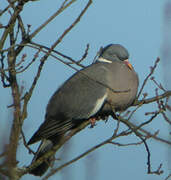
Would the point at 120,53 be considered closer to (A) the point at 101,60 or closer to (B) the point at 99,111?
(A) the point at 101,60

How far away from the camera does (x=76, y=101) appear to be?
16.3 ft

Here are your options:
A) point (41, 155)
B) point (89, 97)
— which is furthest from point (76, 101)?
point (41, 155)

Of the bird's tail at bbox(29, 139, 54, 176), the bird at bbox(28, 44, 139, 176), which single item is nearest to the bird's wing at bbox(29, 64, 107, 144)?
the bird at bbox(28, 44, 139, 176)

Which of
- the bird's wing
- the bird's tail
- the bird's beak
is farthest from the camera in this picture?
the bird's beak

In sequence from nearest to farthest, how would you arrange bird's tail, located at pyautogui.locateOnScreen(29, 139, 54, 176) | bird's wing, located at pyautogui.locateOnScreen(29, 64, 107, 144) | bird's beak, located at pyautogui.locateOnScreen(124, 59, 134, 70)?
bird's tail, located at pyautogui.locateOnScreen(29, 139, 54, 176) < bird's wing, located at pyautogui.locateOnScreen(29, 64, 107, 144) < bird's beak, located at pyautogui.locateOnScreen(124, 59, 134, 70)

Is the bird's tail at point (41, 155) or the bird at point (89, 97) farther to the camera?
the bird at point (89, 97)

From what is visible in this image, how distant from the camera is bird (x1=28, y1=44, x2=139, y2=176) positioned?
4.62 metres

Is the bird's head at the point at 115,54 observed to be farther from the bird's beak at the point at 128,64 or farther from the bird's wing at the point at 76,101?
the bird's wing at the point at 76,101

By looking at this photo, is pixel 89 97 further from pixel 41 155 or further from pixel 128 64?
pixel 41 155

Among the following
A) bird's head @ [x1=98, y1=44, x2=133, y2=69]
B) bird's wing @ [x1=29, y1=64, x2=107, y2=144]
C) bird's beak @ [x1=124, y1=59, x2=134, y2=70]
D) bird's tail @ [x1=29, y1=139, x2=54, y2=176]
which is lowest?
bird's tail @ [x1=29, y1=139, x2=54, y2=176]

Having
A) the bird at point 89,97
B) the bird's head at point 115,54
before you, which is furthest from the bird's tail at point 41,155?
the bird's head at point 115,54

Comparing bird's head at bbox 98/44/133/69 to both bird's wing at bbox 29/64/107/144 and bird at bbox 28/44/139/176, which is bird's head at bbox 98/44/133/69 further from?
bird's wing at bbox 29/64/107/144

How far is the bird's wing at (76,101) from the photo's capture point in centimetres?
473

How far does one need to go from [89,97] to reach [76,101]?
169 mm
